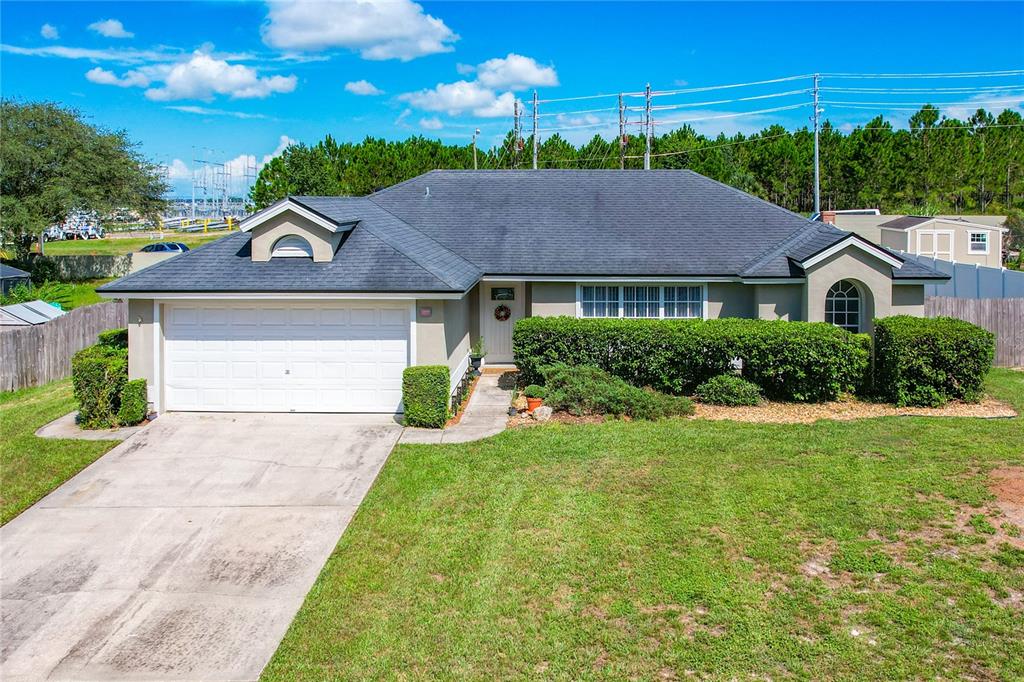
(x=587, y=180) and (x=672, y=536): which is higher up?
(x=587, y=180)

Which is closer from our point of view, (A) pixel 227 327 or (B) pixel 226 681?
(B) pixel 226 681

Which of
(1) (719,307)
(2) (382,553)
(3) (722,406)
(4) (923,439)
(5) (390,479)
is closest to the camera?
(2) (382,553)

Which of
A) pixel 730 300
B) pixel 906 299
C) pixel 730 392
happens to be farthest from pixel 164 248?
pixel 906 299

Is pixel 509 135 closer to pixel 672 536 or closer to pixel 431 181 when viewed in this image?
pixel 431 181

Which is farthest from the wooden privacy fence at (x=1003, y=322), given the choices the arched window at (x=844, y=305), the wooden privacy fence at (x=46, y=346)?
the wooden privacy fence at (x=46, y=346)

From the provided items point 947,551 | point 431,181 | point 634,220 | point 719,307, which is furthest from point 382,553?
point 431,181

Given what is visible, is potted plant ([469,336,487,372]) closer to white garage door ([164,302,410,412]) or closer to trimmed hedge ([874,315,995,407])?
white garage door ([164,302,410,412])

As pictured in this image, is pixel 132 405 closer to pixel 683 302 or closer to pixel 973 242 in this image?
pixel 683 302
